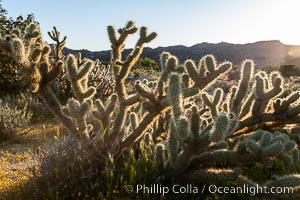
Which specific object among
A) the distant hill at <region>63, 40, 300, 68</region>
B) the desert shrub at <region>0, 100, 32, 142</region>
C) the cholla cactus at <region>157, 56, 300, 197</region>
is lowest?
the distant hill at <region>63, 40, 300, 68</region>

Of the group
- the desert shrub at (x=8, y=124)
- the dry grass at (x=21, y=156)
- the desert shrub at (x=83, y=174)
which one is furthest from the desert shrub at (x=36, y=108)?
the desert shrub at (x=83, y=174)

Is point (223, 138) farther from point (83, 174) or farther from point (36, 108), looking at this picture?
point (36, 108)

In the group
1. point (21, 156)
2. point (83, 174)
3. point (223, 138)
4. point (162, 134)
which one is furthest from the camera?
point (21, 156)

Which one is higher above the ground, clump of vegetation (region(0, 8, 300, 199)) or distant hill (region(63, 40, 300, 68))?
clump of vegetation (region(0, 8, 300, 199))

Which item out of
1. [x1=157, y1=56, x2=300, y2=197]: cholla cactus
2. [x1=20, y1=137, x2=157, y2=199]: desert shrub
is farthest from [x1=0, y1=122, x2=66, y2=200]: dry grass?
[x1=157, y1=56, x2=300, y2=197]: cholla cactus

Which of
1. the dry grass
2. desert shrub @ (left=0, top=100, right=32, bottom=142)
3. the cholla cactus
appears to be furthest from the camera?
desert shrub @ (left=0, top=100, right=32, bottom=142)

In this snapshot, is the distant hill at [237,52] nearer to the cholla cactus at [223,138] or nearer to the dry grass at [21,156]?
the dry grass at [21,156]

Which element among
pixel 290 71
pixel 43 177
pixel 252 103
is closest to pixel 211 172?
pixel 252 103

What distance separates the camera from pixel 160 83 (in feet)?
14.9

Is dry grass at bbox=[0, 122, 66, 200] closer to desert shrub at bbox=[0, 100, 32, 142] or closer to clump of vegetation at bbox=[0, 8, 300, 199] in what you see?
desert shrub at bbox=[0, 100, 32, 142]

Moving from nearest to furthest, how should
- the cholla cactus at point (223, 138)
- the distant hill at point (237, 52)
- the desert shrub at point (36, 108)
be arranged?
1. the cholla cactus at point (223, 138)
2. the desert shrub at point (36, 108)
3. the distant hill at point (237, 52)

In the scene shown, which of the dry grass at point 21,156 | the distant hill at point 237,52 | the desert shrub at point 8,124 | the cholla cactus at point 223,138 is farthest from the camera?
the distant hill at point 237,52

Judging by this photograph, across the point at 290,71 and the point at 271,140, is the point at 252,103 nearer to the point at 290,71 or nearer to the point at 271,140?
the point at 271,140

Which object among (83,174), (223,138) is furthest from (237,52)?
(223,138)
